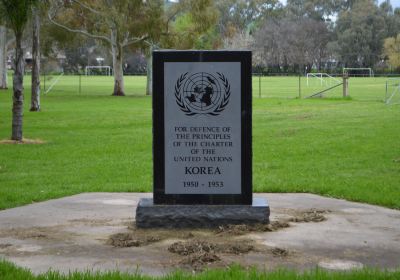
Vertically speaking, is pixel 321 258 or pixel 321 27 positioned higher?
pixel 321 27

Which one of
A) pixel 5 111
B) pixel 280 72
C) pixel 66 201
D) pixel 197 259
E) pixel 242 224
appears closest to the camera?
pixel 197 259

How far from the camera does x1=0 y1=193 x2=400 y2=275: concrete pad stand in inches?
243

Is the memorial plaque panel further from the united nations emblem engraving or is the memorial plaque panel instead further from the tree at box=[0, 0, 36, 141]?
the tree at box=[0, 0, 36, 141]

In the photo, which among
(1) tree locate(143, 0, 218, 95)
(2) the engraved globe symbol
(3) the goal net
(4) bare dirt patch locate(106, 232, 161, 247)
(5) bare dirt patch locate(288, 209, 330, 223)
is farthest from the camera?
(1) tree locate(143, 0, 218, 95)

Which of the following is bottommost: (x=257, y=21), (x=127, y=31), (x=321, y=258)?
(x=321, y=258)

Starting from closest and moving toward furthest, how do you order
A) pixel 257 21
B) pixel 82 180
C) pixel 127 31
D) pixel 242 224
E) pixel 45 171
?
pixel 242 224
pixel 82 180
pixel 45 171
pixel 127 31
pixel 257 21

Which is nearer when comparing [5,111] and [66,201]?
[66,201]

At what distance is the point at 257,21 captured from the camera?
389 ft

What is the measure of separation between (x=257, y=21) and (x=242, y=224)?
113329mm

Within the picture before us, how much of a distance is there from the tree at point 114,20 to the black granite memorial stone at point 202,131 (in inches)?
1454

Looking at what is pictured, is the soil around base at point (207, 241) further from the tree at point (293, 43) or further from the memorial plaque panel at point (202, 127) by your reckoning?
the tree at point (293, 43)

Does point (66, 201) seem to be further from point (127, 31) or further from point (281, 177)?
point (127, 31)

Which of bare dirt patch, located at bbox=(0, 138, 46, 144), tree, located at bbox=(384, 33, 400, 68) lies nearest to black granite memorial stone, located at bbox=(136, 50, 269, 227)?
bare dirt patch, located at bbox=(0, 138, 46, 144)

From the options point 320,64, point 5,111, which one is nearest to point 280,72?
point 320,64
